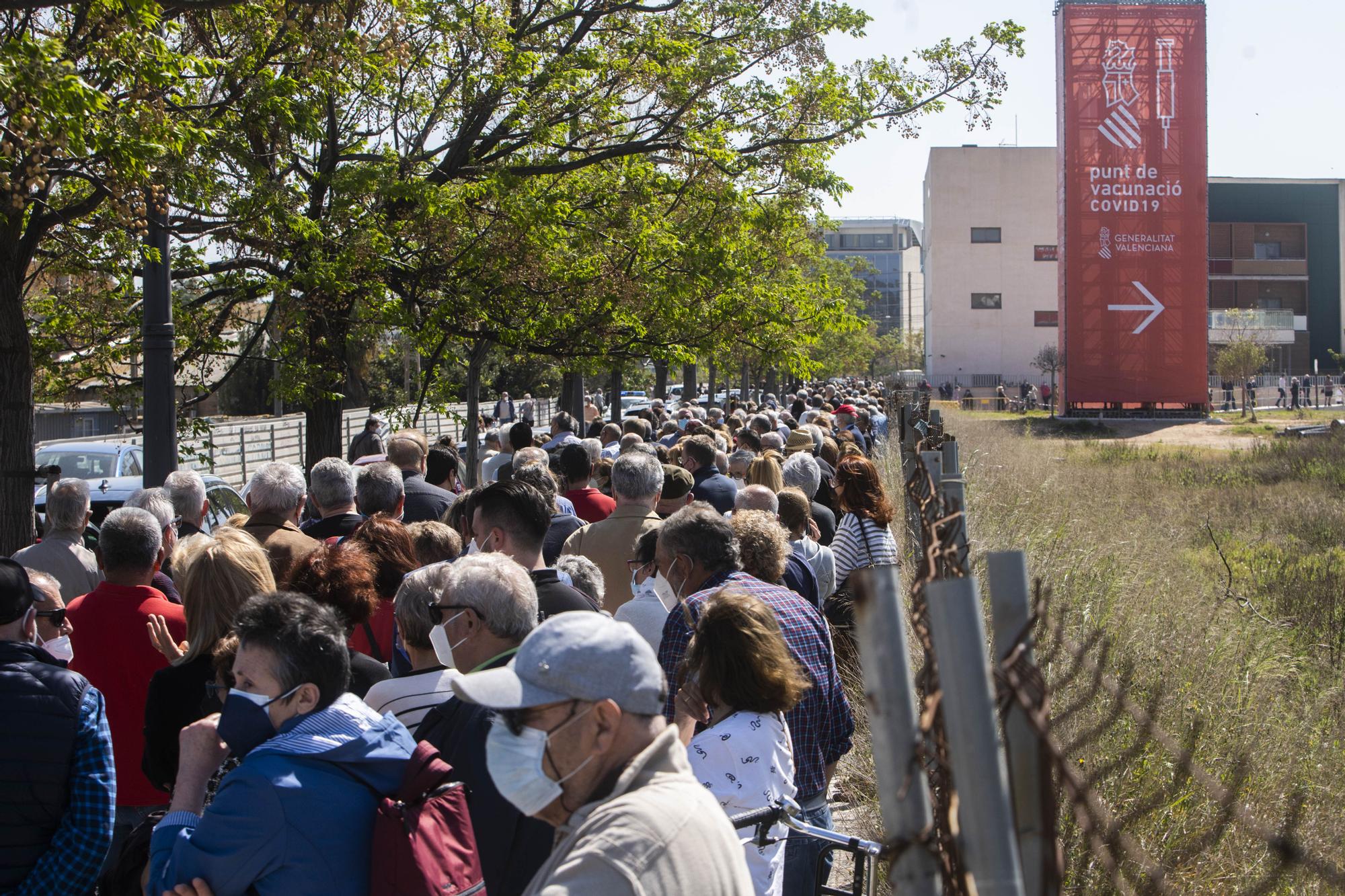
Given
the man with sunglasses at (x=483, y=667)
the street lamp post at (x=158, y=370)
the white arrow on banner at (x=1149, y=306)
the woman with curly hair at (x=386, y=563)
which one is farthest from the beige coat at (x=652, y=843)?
the white arrow on banner at (x=1149, y=306)

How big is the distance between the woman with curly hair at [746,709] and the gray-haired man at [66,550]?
175 inches

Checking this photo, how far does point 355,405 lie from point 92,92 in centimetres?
3992

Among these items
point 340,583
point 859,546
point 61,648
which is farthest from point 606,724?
point 859,546

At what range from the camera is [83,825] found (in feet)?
12.8

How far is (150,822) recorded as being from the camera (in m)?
3.56

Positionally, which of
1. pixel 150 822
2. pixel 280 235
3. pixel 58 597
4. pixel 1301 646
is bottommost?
pixel 1301 646

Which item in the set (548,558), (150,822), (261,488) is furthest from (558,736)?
(548,558)

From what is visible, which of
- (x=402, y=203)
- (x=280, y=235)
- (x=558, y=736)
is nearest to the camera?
(x=558, y=736)

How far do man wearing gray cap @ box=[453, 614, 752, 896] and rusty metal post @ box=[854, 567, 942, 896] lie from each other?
1.95ft

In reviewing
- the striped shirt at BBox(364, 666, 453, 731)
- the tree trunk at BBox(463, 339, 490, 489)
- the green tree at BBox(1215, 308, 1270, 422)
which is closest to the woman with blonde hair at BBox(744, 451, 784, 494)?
the striped shirt at BBox(364, 666, 453, 731)

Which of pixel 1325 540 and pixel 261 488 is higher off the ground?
pixel 261 488

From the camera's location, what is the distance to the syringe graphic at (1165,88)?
54875 millimetres

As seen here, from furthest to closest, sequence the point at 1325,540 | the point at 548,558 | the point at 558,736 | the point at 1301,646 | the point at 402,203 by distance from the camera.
Answer: the point at 1325,540
the point at 402,203
the point at 1301,646
the point at 548,558
the point at 558,736

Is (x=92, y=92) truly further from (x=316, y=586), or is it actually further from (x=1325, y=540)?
(x=1325, y=540)
